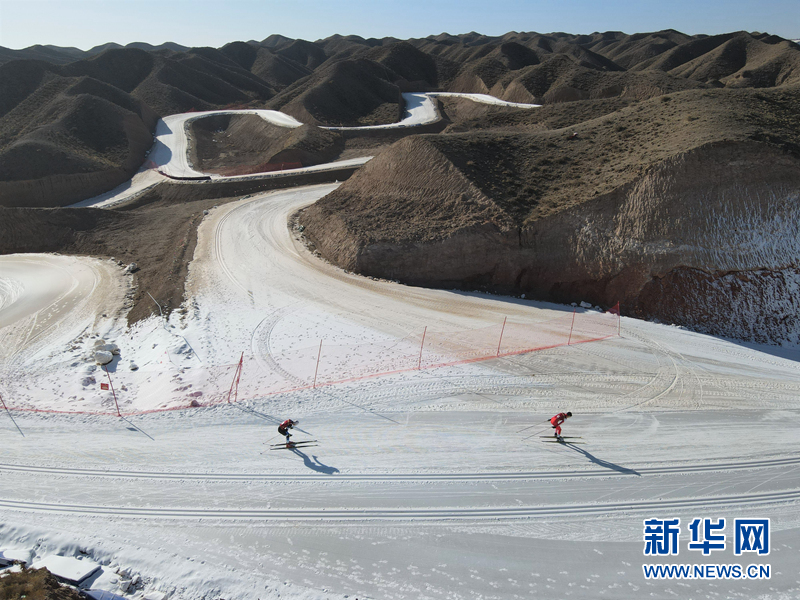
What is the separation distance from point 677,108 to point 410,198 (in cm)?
1501

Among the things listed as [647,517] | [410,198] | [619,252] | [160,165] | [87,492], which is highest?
[160,165]

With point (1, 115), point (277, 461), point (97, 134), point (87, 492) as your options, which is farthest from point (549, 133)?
point (1, 115)

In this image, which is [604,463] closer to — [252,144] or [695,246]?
[695,246]

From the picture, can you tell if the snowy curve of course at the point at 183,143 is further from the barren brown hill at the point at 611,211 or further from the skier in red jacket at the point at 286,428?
the skier in red jacket at the point at 286,428

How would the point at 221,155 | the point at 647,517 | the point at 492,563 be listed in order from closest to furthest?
the point at 492,563 < the point at 647,517 < the point at 221,155

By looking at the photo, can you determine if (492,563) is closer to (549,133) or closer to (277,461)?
(277,461)

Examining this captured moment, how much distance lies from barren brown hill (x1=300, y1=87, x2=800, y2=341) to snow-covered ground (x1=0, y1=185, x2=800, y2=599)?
2341mm

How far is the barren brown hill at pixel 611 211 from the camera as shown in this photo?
20.4 meters

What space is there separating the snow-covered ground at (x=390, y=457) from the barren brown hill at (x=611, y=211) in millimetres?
2341

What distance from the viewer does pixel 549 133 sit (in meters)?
29.0

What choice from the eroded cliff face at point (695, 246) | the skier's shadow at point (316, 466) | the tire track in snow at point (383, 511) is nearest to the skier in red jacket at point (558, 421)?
the tire track in snow at point (383, 511)

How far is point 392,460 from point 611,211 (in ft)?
52.1

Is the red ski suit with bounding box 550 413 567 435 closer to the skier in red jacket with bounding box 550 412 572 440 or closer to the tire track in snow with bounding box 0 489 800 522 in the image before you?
the skier in red jacket with bounding box 550 412 572 440

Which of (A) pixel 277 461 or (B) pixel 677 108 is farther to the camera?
(B) pixel 677 108
